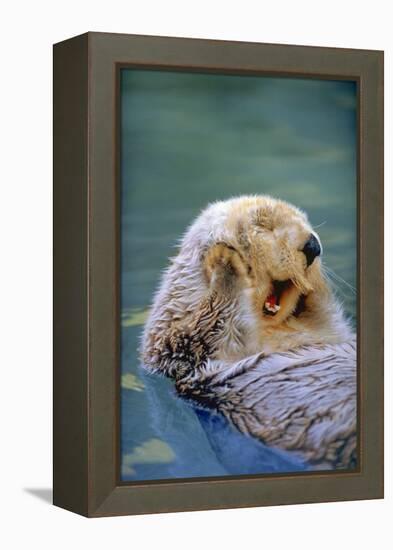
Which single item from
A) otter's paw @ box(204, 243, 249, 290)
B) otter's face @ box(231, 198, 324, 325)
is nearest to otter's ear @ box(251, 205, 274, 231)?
otter's face @ box(231, 198, 324, 325)

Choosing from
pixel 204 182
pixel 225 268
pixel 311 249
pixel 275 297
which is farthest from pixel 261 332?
pixel 204 182

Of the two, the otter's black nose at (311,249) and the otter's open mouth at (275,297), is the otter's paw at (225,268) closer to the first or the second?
the otter's open mouth at (275,297)

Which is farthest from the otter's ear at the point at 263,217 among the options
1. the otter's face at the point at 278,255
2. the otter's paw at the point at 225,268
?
the otter's paw at the point at 225,268

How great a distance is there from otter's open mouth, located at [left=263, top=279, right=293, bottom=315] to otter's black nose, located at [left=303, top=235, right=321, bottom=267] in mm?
158

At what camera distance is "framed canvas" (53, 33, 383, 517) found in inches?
298

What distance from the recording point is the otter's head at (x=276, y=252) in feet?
25.9

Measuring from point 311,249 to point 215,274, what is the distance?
1.66 feet

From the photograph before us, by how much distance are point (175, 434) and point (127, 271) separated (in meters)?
0.78

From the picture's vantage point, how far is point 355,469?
26.8 feet

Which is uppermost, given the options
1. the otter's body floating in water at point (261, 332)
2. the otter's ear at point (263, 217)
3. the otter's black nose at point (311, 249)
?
the otter's ear at point (263, 217)

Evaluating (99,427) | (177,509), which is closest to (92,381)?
(99,427)

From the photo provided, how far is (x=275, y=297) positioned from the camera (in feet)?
26.1

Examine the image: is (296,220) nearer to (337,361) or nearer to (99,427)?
(337,361)

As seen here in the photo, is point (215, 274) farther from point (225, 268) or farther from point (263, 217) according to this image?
point (263, 217)
